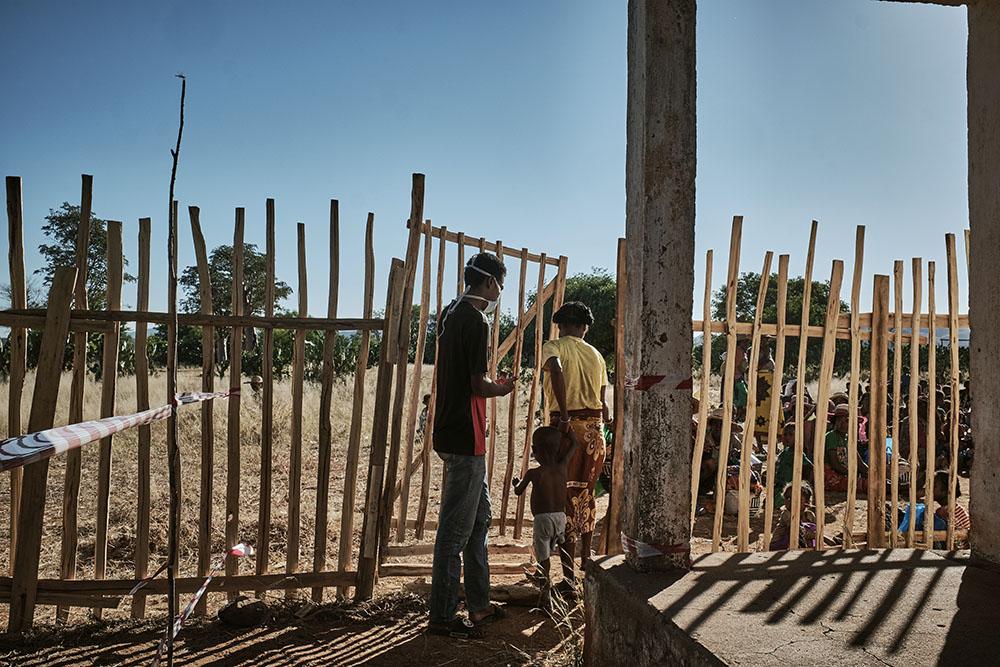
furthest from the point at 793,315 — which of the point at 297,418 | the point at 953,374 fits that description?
the point at 297,418

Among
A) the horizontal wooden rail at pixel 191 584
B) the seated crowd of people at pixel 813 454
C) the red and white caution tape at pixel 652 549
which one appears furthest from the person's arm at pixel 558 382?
the horizontal wooden rail at pixel 191 584

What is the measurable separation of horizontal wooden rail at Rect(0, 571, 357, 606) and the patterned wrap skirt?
1383 millimetres

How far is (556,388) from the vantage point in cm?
428

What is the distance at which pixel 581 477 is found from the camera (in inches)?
175

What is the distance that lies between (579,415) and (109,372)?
270cm

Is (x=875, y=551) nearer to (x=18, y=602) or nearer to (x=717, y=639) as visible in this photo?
(x=717, y=639)

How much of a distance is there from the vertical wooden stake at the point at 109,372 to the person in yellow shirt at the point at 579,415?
2.43 metres

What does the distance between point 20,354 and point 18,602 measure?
1258 millimetres

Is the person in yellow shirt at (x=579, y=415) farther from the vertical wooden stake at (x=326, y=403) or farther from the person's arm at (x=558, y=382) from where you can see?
the vertical wooden stake at (x=326, y=403)

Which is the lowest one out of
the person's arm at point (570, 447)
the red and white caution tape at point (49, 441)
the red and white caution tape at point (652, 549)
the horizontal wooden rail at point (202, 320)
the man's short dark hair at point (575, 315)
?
the red and white caution tape at point (652, 549)

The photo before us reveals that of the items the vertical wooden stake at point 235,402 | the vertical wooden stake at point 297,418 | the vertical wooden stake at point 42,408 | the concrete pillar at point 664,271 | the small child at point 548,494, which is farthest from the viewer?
the small child at point 548,494

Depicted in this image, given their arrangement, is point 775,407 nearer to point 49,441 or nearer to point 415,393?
point 415,393

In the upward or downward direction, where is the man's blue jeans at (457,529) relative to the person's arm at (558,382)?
downward

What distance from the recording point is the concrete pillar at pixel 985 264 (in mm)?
3410
